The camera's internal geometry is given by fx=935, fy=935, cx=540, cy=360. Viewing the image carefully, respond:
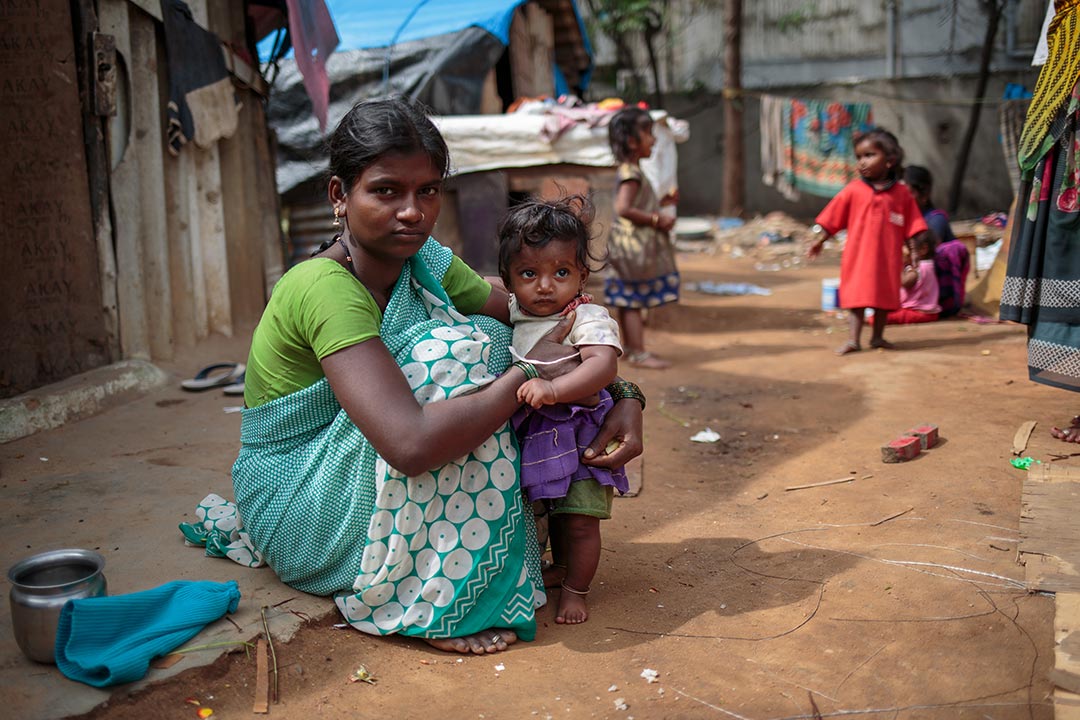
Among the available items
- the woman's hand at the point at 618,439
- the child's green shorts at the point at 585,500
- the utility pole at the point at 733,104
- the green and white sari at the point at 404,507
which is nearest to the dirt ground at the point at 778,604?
the green and white sari at the point at 404,507

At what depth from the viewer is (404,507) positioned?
2236 mm

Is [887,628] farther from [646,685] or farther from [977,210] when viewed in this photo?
[977,210]

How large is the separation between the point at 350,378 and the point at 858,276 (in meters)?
4.78

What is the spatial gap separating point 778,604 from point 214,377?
3.60 meters

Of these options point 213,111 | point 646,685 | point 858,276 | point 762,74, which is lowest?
point 646,685

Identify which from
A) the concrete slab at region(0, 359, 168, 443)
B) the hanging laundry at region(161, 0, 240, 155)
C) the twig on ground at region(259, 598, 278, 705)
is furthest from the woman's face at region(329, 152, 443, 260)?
the hanging laundry at region(161, 0, 240, 155)

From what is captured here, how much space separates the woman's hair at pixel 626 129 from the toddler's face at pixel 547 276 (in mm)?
3712

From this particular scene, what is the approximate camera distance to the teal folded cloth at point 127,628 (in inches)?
79.2

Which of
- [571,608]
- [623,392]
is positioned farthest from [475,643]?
[623,392]

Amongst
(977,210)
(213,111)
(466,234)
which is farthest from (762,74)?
(213,111)

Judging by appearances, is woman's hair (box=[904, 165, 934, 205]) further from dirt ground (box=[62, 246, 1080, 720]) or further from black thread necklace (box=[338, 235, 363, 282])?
black thread necklace (box=[338, 235, 363, 282])

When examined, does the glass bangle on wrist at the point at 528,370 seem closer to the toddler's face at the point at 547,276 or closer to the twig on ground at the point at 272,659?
the toddler's face at the point at 547,276

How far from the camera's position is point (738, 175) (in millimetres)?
13758

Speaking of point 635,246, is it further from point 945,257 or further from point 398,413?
point 398,413
